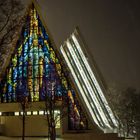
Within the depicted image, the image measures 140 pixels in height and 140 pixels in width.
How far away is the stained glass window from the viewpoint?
28.2 meters

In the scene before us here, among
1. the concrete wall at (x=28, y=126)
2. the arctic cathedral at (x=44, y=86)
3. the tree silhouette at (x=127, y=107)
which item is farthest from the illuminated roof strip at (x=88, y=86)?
the concrete wall at (x=28, y=126)

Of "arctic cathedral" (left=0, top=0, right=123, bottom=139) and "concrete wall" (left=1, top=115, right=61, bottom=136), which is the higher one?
Result: "arctic cathedral" (left=0, top=0, right=123, bottom=139)

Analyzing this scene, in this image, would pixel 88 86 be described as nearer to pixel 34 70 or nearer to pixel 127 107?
pixel 127 107

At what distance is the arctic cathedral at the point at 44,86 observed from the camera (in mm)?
26625

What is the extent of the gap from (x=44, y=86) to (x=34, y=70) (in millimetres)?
4810

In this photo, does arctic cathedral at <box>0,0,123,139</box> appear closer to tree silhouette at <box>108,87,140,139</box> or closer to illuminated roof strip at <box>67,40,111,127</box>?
illuminated roof strip at <box>67,40,111,127</box>

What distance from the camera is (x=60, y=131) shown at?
27.1 metres

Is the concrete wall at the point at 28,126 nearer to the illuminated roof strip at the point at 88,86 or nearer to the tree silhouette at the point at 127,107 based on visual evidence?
the illuminated roof strip at the point at 88,86

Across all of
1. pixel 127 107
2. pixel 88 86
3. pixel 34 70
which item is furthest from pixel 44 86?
pixel 127 107

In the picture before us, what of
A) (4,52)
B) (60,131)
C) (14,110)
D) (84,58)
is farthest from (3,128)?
(4,52)

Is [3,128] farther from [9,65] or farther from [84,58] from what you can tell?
[84,58]

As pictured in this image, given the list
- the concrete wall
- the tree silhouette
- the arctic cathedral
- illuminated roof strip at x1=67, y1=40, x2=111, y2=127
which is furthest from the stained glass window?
the tree silhouette

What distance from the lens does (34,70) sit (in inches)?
1178

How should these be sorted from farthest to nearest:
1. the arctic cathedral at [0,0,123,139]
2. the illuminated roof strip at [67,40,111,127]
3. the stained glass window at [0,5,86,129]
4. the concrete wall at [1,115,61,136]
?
the stained glass window at [0,5,86,129] < the concrete wall at [1,115,61,136] < the arctic cathedral at [0,0,123,139] < the illuminated roof strip at [67,40,111,127]
